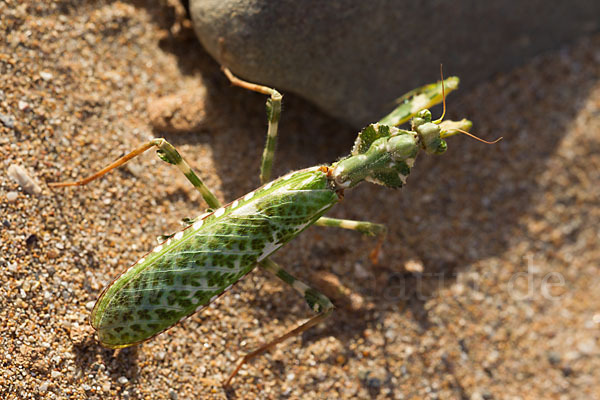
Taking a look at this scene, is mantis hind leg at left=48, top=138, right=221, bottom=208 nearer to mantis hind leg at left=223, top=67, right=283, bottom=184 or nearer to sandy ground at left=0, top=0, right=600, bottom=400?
sandy ground at left=0, top=0, right=600, bottom=400

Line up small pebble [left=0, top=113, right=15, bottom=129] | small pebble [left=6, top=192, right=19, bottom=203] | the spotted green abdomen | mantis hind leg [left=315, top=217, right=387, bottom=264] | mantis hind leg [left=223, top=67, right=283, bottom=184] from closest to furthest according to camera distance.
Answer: the spotted green abdomen < small pebble [left=6, top=192, right=19, bottom=203] < small pebble [left=0, top=113, right=15, bottom=129] < mantis hind leg [left=223, top=67, right=283, bottom=184] < mantis hind leg [left=315, top=217, right=387, bottom=264]

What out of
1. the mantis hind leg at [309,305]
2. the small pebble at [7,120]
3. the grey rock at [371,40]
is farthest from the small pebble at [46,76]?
the mantis hind leg at [309,305]

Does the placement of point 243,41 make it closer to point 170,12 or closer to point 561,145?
point 170,12

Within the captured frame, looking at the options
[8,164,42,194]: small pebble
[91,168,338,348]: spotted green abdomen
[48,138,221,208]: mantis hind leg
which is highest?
[48,138,221,208]: mantis hind leg

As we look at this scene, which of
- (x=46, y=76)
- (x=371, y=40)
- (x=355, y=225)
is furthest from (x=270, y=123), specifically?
(x=46, y=76)

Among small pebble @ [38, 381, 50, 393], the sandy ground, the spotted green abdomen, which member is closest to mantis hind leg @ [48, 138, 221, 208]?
the sandy ground
